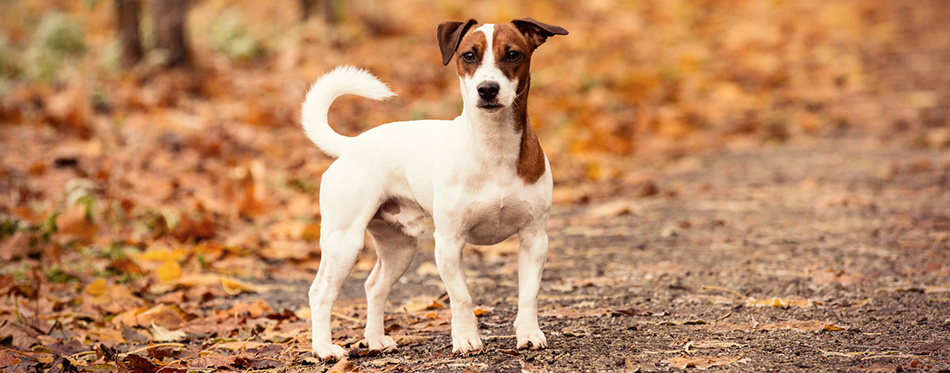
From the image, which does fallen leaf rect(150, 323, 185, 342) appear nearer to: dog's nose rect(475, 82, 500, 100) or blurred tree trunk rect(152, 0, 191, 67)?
dog's nose rect(475, 82, 500, 100)

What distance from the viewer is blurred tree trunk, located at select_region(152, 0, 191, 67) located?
1169 cm

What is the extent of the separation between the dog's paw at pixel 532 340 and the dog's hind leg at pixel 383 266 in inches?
27.1

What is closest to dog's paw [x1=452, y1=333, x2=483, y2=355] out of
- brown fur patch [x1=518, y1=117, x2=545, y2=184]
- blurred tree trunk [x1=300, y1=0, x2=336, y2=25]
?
brown fur patch [x1=518, y1=117, x2=545, y2=184]

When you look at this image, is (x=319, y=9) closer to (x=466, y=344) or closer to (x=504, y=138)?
(x=504, y=138)

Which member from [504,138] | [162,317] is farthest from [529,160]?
[162,317]

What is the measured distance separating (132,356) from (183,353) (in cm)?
47

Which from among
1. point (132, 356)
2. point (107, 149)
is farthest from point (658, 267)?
point (107, 149)

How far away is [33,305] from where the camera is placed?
193 inches

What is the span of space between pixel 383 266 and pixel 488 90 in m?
1.20

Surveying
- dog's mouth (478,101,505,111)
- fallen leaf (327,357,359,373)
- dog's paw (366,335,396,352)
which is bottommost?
dog's paw (366,335,396,352)

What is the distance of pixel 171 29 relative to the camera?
11.8m

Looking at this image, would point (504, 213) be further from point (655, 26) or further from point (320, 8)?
point (655, 26)

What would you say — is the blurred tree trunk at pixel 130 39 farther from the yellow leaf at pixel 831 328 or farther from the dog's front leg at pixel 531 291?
the yellow leaf at pixel 831 328

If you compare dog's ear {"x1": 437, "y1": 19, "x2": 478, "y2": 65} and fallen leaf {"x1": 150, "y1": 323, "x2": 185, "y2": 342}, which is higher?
dog's ear {"x1": 437, "y1": 19, "x2": 478, "y2": 65}
